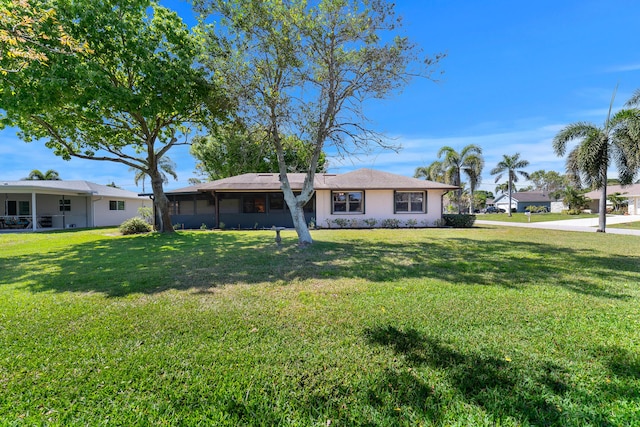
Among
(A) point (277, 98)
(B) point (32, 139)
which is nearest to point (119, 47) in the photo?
(A) point (277, 98)

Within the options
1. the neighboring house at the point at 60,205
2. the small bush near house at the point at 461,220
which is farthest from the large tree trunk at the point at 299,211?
the neighboring house at the point at 60,205

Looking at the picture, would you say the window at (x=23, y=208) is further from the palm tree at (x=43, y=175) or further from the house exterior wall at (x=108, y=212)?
the palm tree at (x=43, y=175)

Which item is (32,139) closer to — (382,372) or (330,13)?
(330,13)

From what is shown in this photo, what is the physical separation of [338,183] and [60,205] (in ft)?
69.0

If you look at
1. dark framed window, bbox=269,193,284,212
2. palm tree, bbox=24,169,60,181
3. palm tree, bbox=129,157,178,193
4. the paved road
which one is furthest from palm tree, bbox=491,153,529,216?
palm tree, bbox=24,169,60,181

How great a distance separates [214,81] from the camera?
11.2 metres

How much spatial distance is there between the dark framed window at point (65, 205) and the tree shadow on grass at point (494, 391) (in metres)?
27.4

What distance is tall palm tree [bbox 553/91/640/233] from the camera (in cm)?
1352

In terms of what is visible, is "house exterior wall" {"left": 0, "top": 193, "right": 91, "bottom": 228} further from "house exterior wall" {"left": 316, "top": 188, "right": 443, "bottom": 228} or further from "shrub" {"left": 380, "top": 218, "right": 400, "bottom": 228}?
"shrub" {"left": 380, "top": 218, "right": 400, "bottom": 228}

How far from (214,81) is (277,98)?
3.35 metres

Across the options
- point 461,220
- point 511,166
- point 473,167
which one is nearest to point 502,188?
point 511,166

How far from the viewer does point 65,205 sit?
71.4 ft

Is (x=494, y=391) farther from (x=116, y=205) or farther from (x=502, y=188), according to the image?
(x=502, y=188)

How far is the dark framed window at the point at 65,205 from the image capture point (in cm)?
2155
